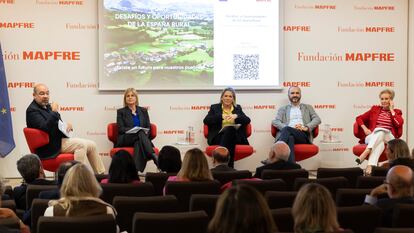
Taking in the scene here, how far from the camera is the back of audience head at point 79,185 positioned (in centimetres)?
338

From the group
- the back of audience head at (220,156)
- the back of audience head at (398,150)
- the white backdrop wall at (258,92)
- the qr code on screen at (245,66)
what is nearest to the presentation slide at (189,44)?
the qr code on screen at (245,66)

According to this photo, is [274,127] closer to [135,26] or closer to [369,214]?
[135,26]

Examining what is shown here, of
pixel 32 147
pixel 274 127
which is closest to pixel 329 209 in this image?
pixel 32 147

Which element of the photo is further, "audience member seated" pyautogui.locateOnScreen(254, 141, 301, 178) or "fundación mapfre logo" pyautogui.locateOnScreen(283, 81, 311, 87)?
"fundación mapfre logo" pyautogui.locateOnScreen(283, 81, 311, 87)

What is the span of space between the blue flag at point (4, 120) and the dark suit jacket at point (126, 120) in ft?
4.55

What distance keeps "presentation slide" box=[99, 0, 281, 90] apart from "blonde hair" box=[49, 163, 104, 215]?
16.0 feet

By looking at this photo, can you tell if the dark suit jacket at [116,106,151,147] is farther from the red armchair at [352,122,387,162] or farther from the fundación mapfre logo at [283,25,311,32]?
the red armchair at [352,122,387,162]

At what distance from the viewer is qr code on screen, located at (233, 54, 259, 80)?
857 cm

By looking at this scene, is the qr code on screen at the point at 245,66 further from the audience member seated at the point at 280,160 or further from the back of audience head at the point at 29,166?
the back of audience head at the point at 29,166

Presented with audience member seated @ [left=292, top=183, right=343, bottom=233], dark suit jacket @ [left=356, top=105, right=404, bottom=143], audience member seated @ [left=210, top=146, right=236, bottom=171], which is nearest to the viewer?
audience member seated @ [left=292, top=183, right=343, bottom=233]

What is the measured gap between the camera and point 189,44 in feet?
27.7

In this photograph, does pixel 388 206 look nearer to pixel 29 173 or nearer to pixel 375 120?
pixel 29 173

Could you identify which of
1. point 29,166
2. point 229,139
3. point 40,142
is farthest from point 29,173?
point 229,139

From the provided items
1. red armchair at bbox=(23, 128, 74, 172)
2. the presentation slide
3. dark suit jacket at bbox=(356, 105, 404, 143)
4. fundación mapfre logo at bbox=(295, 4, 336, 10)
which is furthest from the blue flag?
dark suit jacket at bbox=(356, 105, 404, 143)
